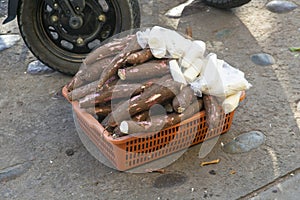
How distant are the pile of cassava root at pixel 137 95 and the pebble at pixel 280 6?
5.78ft

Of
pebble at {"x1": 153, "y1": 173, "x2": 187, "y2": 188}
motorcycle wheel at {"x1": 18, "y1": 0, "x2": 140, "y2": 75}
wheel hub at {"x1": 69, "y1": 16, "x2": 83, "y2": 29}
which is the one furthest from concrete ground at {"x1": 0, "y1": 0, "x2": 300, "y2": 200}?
wheel hub at {"x1": 69, "y1": 16, "x2": 83, "y2": 29}

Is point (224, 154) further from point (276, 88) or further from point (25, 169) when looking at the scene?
point (25, 169)

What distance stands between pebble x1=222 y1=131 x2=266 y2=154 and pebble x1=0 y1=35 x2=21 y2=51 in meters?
1.91

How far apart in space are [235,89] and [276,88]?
28.1 inches

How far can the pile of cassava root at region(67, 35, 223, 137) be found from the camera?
9.61 ft

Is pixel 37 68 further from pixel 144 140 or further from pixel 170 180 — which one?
pixel 170 180

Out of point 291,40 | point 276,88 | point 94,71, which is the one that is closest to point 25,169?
point 94,71

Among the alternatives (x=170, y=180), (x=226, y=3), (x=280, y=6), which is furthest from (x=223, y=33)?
(x=170, y=180)

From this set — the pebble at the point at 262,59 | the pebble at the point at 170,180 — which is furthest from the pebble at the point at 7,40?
the pebble at the point at 170,180

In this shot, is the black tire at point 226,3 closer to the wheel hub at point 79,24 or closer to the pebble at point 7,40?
the wheel hub at point 79,24

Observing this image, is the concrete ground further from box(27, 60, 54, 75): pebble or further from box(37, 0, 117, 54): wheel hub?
box(37, 0, 117, 54): wheel hub

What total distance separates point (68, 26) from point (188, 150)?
1.13m

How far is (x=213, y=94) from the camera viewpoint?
3010 millimetres

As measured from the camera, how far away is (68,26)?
3.72 metres
